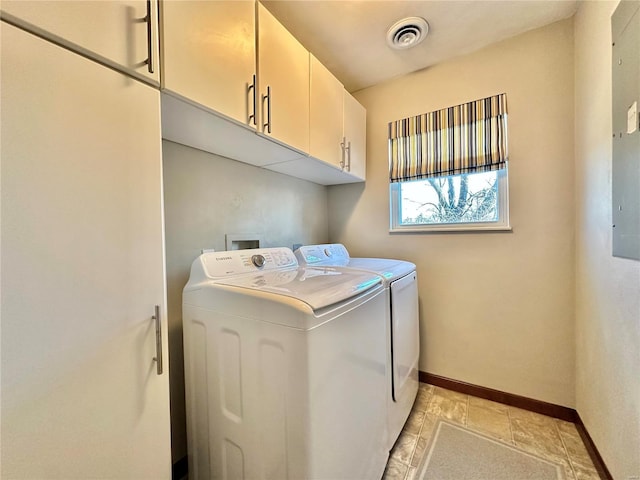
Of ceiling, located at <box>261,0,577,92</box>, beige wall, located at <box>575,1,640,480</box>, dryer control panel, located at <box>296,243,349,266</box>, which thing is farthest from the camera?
dryer control panel, located at <box>296,243,349,266</box>

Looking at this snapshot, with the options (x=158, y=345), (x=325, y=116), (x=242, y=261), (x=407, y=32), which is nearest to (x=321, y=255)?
(x=242, y=261)

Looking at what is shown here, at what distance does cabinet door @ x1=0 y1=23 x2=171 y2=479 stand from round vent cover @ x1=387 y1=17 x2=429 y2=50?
154cm

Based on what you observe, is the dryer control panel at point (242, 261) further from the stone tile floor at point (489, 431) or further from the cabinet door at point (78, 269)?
the stone tile floor at point (489, 431)

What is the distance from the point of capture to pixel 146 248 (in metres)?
0.78

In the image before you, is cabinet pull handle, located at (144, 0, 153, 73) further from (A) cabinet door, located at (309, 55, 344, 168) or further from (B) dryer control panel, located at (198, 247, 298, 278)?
(A) cabinet door, located at (309, 55, 344, 168)

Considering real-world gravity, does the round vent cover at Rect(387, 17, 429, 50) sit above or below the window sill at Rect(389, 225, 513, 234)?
above

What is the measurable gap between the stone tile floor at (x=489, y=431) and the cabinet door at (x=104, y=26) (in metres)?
1.99

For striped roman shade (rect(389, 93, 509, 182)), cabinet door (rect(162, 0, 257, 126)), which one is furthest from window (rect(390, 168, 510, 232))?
cabinet door (rect(162, 0, 257, 126))

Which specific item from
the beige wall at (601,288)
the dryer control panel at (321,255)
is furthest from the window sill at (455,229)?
the dryer control panel at (321,255)

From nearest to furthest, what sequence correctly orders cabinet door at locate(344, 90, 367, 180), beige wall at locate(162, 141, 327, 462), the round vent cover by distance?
beige wall at locate(162, 141, 327, 462)
the round vent cover
cabinet door at locate(344, 90, 367, 180)

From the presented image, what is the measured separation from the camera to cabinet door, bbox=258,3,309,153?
1.20 metres

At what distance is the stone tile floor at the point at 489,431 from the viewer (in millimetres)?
1319

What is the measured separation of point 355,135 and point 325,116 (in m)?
0.47

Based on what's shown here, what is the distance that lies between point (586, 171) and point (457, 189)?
0.71 m
